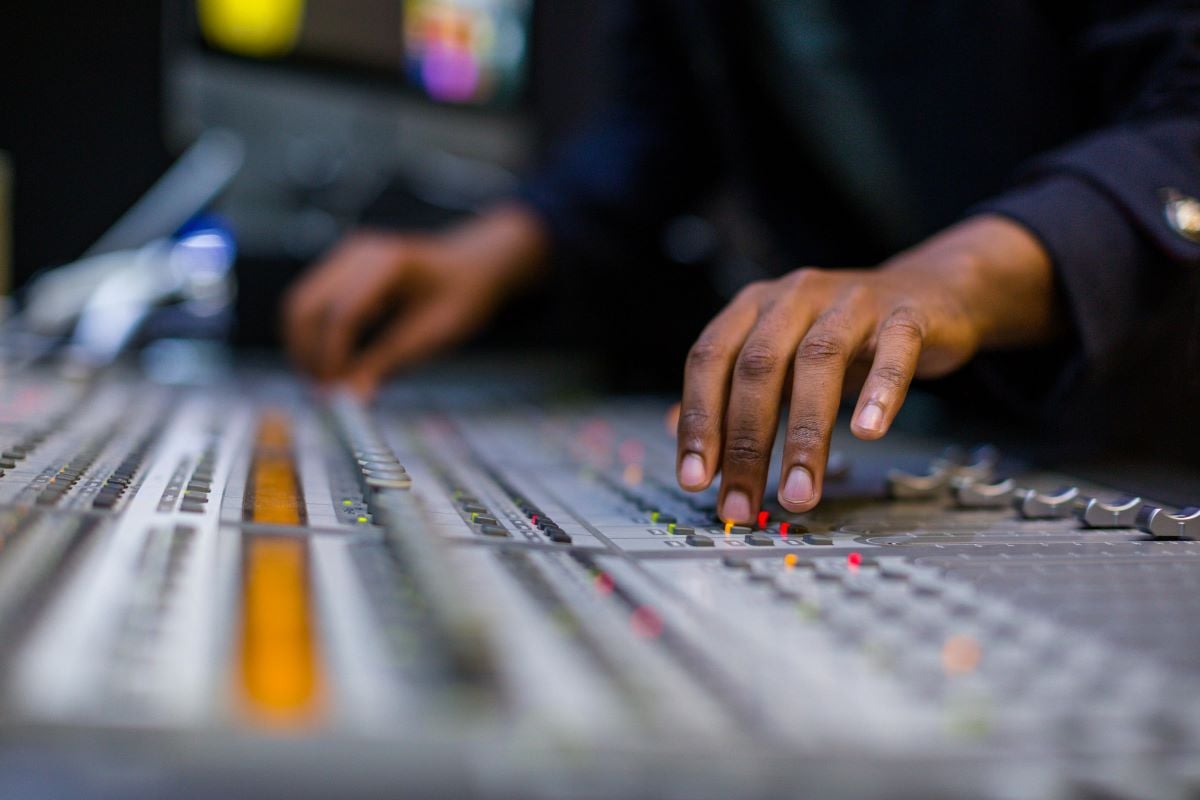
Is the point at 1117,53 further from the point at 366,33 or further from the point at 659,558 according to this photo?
the point at 366,33

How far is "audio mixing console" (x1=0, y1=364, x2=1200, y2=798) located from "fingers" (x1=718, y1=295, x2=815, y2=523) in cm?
2

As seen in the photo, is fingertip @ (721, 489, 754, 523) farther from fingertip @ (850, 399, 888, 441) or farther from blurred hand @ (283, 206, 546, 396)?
blurred hand @ (283, 206, 546, 396)

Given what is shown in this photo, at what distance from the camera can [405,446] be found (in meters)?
0.80

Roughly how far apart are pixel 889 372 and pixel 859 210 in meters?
0.80

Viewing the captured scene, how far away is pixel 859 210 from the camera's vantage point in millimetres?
1321

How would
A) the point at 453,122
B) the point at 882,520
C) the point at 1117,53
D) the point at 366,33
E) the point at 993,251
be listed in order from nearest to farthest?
the point at 882,520
the point at 993,251
the point at 1117,53
the point at 366,33
the point at 453,122

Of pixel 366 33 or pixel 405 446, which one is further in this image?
pixel 366 33

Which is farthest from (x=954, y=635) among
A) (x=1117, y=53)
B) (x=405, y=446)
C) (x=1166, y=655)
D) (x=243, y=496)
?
(x=1117, y=53)

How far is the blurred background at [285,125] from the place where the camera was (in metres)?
1.43

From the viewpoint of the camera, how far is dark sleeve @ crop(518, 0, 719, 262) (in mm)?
1471

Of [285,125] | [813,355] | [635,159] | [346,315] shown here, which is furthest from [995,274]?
[285,125]

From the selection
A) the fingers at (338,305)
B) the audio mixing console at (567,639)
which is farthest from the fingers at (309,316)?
the audio mixing console at (567,639)

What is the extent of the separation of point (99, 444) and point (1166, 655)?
2.03 feet

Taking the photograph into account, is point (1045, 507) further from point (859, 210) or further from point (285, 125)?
point (285, 125)
